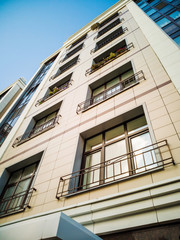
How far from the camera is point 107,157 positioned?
20.2ft

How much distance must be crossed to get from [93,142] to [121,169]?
2.32m

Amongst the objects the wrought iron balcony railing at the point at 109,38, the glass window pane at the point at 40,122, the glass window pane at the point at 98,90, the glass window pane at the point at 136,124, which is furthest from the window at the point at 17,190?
the wrought iron balcony railing at the point at 109,38

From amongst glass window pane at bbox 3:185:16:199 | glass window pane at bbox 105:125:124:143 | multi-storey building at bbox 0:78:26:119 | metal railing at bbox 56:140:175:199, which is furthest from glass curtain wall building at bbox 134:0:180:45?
multi-storey building at bbox 0:78:26:119

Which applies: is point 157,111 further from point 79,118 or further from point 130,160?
point 79,118

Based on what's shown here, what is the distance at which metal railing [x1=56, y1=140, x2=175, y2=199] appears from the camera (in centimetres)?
448

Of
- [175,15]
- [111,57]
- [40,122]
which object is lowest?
[40,122]

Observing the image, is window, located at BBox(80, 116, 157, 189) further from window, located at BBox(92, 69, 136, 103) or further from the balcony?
the balcony

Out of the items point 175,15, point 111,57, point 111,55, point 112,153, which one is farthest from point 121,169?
point 175,15

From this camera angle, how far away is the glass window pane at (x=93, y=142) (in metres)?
7.07

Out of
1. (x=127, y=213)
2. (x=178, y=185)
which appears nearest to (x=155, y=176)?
(x=178, y=185)

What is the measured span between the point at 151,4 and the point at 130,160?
14931 mm

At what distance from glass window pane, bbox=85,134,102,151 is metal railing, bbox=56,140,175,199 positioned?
4.45ft

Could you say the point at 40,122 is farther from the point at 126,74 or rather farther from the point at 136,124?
the point at 136,124

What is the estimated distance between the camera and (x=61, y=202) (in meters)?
5.37
